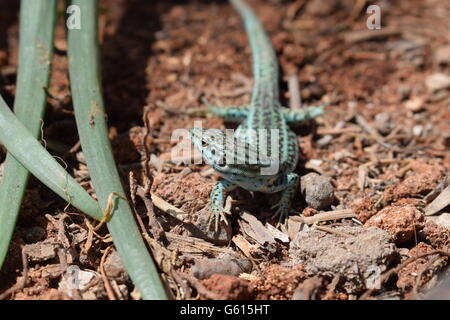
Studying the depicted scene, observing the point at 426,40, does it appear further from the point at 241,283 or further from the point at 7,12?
the point at 7,12

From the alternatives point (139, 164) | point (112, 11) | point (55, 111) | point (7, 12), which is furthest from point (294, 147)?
point (7, 12)

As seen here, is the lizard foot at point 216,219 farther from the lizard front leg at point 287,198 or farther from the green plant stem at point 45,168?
the green plant stem at point 45,168

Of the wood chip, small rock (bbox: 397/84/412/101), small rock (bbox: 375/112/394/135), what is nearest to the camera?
the wood chip

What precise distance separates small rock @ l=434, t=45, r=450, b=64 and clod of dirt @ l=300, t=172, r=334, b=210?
2689 mm

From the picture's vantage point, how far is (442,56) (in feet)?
20.1

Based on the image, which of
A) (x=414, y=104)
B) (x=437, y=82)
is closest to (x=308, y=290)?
(x=414, y=104)

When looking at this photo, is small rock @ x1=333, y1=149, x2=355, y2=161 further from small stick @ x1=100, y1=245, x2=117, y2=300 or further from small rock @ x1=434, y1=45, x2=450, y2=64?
small stick @ x1=100, y1=245, x2=117, y2=300

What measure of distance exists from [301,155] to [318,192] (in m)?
0.80

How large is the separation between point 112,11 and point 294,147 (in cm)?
325

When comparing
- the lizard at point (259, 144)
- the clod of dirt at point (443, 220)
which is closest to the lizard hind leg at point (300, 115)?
the lizard at point (259, 144)

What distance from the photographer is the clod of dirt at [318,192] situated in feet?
14.4

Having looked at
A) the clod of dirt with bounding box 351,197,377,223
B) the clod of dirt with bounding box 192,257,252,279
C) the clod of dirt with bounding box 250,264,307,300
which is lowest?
the clod of dirt with bounding box 250,264,307,300

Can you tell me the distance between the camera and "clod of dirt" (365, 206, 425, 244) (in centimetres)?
399

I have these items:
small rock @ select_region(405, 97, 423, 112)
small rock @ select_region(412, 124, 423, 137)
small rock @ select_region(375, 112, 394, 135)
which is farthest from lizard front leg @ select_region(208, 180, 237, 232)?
small rock @ select_region(405, 97, 423, 112)
